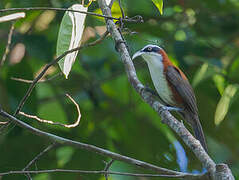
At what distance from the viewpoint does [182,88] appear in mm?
4652

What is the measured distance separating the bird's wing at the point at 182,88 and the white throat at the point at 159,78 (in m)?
0.08

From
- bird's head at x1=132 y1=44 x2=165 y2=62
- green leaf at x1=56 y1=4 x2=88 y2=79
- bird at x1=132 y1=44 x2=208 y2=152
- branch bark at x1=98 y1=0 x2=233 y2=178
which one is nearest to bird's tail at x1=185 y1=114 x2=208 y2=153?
bird at x1=132 y1=44 x2=208 y2=152

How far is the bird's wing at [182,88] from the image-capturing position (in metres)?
4.57

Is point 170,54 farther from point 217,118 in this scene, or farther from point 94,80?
point 217,118

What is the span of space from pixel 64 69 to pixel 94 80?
3000 millimetres

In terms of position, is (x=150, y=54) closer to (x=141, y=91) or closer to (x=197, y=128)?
(x=197, y=128)

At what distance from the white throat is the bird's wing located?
77 mm

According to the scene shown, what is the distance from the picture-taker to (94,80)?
569 centimetres

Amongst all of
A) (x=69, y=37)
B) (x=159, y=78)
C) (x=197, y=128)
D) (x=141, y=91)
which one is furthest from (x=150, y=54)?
(x=69, y=37)

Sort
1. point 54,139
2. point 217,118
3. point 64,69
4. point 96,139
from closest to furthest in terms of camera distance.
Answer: point 54,139 → point 64,69 → point 217,118 → point 96,139

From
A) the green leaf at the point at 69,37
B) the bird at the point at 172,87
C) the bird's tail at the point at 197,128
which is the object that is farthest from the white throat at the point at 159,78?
the green leaf at the point at 69,37

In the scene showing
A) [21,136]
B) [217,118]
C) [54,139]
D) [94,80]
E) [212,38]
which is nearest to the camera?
[54,139]

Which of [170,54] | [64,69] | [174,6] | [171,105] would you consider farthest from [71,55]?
[170,54]

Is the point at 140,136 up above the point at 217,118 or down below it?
below
